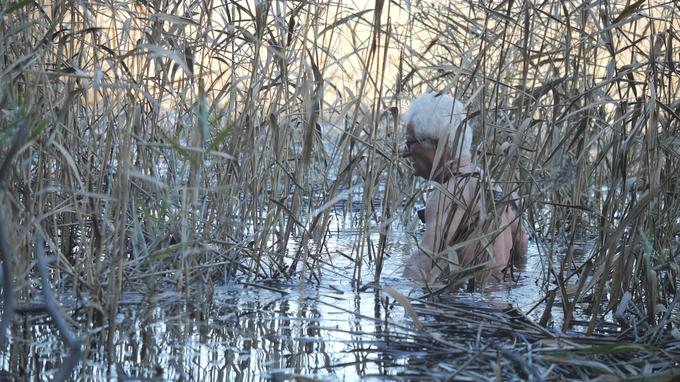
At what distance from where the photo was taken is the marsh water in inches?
81.4

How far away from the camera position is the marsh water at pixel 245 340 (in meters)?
2.07

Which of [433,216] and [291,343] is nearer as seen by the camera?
[291,343]

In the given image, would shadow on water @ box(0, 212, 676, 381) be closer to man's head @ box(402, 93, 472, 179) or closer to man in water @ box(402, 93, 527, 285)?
man in water @ box(402, 93, 527, 285)

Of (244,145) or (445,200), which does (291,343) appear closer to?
(244,145)

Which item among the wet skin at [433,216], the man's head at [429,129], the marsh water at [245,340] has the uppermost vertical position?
the man's head at [429,129]

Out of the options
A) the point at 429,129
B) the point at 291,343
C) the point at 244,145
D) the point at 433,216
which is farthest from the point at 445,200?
the point at 291,343

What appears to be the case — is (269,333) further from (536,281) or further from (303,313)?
(536,281)

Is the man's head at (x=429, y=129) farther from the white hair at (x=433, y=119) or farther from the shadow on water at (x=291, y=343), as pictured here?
the shadow on water at (x=291, y=343)

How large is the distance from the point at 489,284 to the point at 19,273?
178 centimetres

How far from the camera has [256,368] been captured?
2111 millimetres

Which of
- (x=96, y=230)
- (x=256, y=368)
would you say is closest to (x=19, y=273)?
(x=96, y=230)

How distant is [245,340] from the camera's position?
238 centimetres

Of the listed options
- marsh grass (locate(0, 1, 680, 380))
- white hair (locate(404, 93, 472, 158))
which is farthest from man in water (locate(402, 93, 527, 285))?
marsh grass (locate(0, 1, 680, 380))

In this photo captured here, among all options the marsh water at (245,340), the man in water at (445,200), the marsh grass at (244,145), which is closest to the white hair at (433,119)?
the man in water at (445,200)
